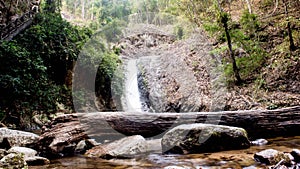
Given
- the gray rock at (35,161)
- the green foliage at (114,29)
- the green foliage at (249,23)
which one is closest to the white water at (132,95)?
the green foliage at (114,29)

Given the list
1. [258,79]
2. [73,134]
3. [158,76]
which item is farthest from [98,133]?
[158,76]

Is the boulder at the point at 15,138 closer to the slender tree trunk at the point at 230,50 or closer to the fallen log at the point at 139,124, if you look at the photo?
the fallen log at the point at 139,124

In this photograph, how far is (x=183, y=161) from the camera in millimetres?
3885

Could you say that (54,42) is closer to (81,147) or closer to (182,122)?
(81,147)

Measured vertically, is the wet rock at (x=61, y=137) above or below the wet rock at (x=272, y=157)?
above

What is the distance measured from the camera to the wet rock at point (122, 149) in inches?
175

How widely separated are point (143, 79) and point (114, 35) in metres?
6.89

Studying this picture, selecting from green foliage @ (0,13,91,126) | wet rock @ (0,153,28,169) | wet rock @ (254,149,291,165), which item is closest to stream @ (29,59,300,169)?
wet rock @ (254,149,291,165)

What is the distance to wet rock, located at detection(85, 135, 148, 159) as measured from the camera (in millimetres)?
4453

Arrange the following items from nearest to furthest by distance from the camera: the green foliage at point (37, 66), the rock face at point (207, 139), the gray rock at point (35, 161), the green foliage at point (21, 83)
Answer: the gray rock at point (35, 161), the rock face at point (207, 139), the green foliage at point (21, 83), the green foliage at point (37, 66)

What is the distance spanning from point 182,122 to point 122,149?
156 cm

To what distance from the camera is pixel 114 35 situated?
2203 cm

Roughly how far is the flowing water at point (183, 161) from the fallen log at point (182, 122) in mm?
568

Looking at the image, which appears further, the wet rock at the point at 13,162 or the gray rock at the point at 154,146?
the gray rock at the point at 154,146
